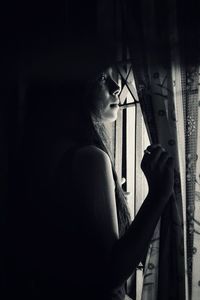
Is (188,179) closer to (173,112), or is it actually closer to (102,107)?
(173,112)

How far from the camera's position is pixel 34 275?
1106 millimetres

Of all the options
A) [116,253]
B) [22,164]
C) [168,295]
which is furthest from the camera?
[22,164]

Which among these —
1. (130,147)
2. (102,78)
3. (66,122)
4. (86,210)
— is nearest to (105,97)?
(102,78)

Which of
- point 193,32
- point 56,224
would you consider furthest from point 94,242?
point 193,32

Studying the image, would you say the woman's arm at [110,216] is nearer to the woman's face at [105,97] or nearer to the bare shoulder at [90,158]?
the bare shoulder at [90,158]

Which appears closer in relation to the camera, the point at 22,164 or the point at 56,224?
the point at 56,224

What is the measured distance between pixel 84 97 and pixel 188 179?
0.40 m

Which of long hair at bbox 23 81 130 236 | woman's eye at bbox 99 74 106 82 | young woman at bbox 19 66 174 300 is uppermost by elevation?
woman's eye at bbox 99 74 106 82

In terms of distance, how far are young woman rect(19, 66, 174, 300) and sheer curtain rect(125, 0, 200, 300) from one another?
0.23 ft

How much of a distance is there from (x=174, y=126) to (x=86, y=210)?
1.12 ft

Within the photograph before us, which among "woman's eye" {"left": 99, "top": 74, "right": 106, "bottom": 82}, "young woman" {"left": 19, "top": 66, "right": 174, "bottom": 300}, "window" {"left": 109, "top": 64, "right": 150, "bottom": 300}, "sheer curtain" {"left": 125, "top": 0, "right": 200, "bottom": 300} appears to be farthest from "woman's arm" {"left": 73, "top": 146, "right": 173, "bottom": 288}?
"window" {"left": 109, "top": 64, "right": 150, "bottom": 300}

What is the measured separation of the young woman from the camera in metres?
0.82

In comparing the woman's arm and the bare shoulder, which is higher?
the bare shoulder

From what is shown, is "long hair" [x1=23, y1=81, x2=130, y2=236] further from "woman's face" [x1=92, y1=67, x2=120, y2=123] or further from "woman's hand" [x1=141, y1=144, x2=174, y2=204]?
"woman's hand" [x1=141, y1=144, x2=174, y2=204]
